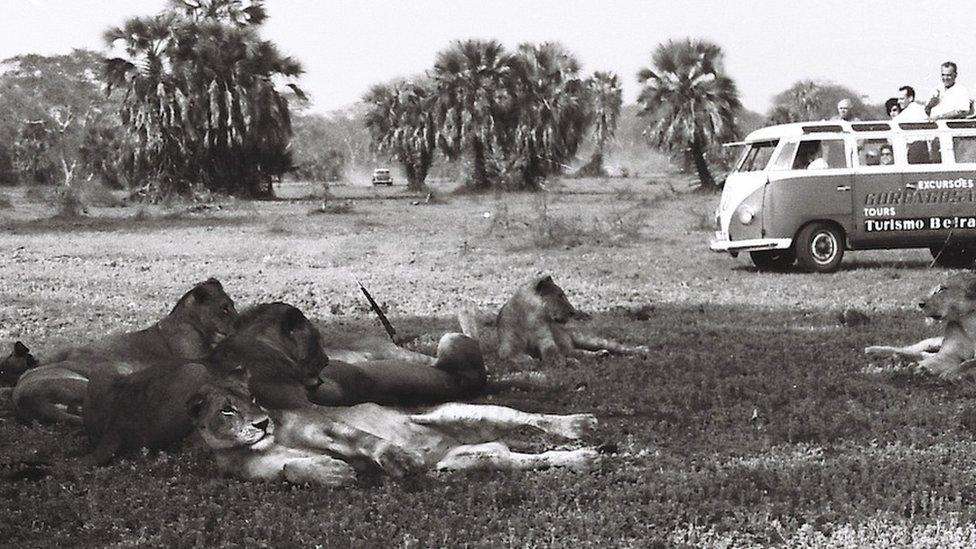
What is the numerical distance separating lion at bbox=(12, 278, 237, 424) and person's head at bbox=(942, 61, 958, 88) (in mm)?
11394

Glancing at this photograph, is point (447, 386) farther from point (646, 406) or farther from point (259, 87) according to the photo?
point (259, 87)

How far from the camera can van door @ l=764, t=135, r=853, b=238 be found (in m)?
14.7

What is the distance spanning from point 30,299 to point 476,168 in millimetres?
31895

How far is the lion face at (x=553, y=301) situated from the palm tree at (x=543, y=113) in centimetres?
3432

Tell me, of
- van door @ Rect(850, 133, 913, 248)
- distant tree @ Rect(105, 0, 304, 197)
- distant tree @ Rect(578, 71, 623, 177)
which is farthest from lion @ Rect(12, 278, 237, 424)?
distant tree @ Rect(578, 71, 623, 177)

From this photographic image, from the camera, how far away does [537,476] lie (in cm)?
471

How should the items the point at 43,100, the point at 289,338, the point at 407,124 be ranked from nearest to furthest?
the point at 289,338, the point at 407,124, the point at 43,100

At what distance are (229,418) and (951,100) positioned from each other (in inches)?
505

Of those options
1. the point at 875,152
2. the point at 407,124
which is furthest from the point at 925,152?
the point at 407,124

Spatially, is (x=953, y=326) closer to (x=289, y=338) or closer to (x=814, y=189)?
(x=289, y=338)

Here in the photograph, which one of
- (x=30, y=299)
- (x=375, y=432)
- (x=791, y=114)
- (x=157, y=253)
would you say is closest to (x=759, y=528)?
(x=375, y=432)

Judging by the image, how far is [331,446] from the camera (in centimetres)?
477

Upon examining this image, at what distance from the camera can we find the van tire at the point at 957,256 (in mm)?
15195

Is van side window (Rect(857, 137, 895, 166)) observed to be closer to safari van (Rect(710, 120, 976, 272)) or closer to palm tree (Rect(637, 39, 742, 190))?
safari van (Rect(710, 120, 976, 272))
